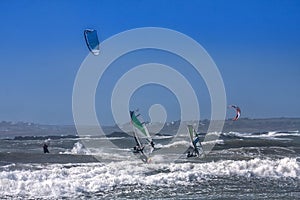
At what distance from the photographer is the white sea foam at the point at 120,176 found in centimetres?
1423

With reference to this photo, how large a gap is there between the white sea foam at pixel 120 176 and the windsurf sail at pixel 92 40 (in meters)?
3.71

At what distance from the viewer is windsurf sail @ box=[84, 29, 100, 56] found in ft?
50.1

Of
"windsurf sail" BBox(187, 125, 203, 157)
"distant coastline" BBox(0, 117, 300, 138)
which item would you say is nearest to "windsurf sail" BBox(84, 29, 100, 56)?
"windsurf sail" BBox(187, 125, 203, 157)

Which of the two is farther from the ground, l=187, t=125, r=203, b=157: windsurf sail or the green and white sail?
l=187, t=125, r=203, b=157: windsurf sail

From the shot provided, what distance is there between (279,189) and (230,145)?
71.6 feet

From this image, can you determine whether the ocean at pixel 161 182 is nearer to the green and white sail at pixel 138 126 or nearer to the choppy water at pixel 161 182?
the choppy water at pixel 161 182

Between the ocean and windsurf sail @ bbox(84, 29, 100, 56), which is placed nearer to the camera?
the ocean

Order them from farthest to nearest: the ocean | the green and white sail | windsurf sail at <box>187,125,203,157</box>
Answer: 1. windsurf sail at <box>187,125,203,157</box>
2. the green and white sail
3. the ocean

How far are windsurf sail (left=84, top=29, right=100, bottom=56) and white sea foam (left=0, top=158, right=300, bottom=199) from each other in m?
3.71

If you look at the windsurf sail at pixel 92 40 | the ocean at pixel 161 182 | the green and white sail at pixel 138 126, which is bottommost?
the ocean at pixel 161 182

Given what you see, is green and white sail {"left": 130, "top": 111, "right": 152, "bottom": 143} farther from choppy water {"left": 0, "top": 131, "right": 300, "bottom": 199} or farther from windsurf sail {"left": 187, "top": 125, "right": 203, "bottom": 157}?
windsurf sail {"left": 187, "top": 125, "right": 203, "bottom": 157}

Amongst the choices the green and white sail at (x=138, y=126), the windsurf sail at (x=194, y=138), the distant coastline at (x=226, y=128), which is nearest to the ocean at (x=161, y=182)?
the green and white sail at (x=138, y=126)

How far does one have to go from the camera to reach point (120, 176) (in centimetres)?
1605

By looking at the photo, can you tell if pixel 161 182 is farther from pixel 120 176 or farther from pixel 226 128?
pixel 226 128
